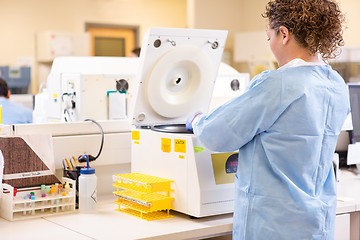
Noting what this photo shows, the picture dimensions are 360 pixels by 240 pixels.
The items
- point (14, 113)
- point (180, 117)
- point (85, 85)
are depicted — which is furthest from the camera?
point (14, 113)

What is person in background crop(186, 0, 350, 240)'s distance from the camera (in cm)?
151

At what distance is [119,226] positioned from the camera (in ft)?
5.59

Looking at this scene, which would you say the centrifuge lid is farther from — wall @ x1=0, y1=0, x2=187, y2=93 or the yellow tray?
wall @ x1=0, y1=0, x2=187, y2=93

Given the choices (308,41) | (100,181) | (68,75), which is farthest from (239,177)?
(68,75)

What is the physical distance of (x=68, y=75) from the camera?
2.49m

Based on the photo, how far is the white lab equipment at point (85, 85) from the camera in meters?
2.39

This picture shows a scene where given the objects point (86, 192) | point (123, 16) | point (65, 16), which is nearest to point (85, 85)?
point (86, 192)

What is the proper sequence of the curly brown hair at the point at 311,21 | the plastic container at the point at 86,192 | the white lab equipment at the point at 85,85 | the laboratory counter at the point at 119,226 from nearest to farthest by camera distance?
the curly brown hair at the point at 311,21 → the laboratory counter at the point at 119,226 → the plastic container at the point at 86,192 → the white lab equipment at the point at 85,85

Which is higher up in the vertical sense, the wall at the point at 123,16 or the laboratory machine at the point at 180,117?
the wall at the point at 123,16

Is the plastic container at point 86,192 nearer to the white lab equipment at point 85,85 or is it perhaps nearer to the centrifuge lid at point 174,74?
the centrifuge lid at point 174,74

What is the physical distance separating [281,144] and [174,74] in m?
0.68

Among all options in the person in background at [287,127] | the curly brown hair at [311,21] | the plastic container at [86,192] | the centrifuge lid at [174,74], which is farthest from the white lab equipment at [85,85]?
the curly brown hair at [311,21]

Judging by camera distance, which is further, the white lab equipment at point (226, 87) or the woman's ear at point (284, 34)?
the white lab equipment at point (226, 87)

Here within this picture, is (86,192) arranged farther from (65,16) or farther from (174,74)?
(65,16)
